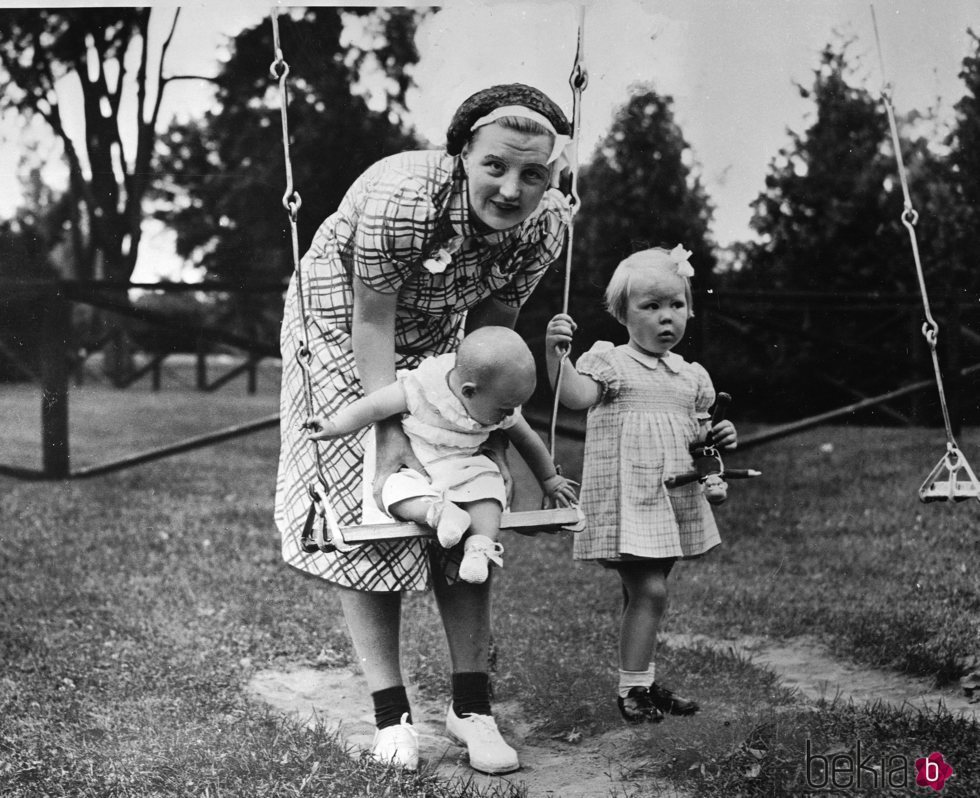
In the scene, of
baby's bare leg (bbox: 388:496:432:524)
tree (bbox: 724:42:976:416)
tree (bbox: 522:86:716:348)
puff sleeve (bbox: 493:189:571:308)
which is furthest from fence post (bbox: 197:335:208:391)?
baby's bare leg (bbox: 388:496:432:524)

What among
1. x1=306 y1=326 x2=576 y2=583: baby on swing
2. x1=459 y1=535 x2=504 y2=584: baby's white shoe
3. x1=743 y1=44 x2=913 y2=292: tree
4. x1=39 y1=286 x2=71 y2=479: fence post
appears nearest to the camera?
x1=459 y1=535 x2=504 y2=584: baby's white shoe

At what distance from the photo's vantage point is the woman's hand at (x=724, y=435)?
9.97 feet

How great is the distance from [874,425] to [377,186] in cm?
318

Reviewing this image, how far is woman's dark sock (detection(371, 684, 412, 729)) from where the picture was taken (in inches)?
111

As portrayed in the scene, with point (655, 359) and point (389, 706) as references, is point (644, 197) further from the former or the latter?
point (389, 706)

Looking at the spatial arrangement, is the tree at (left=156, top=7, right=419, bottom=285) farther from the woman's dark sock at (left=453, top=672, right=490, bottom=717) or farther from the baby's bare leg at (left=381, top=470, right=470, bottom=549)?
the woman's dark sock at (left=453, top=672, right=490, bottom=717)

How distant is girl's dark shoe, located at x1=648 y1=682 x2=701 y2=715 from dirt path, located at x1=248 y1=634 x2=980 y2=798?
125mm

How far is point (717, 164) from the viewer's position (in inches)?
168

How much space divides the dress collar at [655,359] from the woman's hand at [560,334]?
0.34 metres

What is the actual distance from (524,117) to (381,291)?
530 mm

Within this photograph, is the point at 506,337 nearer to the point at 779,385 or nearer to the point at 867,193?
the point at 779,385

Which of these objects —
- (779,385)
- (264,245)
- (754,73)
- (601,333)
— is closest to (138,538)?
(264,245)

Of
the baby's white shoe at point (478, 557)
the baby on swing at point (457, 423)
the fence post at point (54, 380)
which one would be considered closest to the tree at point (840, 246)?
the baby on swing at point (457, 423)

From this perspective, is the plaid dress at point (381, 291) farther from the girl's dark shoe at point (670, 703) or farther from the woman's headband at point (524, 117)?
the girl's dark shoe at point (670, 703)
